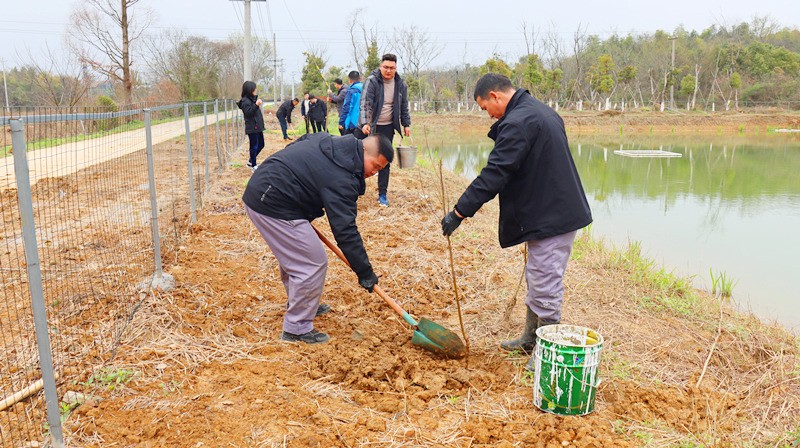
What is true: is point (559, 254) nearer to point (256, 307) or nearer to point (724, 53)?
point (256, 307)

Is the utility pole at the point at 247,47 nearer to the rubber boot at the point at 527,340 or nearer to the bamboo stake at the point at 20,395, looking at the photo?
the rubber boot at the point at 527,340

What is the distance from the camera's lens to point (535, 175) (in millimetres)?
3207

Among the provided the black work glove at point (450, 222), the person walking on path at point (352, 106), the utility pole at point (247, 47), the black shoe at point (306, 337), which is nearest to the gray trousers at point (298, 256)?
the black shoe at point (306, 337)

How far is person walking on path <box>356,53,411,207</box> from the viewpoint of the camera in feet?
21.3

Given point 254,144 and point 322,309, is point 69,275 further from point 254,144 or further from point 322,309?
point 254,144

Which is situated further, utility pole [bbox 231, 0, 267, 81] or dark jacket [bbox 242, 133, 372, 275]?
utility pole [bbox 231, 0, 267, 81]

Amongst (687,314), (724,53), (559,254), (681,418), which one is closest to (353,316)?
(559,254)

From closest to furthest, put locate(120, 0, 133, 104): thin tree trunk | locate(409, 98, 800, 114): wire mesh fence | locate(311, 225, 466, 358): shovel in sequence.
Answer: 1. locate(311, 225, 466, 358): shovel
2. locate(120, 0, 133, 104): thin tree trunk
3. locate(409, 98, 800, 114): wire mesh fence

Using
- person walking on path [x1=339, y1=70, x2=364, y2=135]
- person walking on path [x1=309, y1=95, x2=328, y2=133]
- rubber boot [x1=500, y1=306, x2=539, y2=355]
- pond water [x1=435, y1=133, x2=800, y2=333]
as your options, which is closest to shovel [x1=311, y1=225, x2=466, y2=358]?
rubber boot [x1=500, y1=306, x2=539, y2=355]

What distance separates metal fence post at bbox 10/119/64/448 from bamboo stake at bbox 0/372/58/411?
0.46 meters

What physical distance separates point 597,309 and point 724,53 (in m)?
44.0

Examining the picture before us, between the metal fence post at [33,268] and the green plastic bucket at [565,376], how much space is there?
7.06 ft

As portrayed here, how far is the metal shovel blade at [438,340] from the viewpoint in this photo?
137 inches

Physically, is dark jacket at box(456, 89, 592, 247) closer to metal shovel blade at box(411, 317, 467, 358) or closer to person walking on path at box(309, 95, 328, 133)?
metal shovel blade at box(411, 317, 467, 358)
